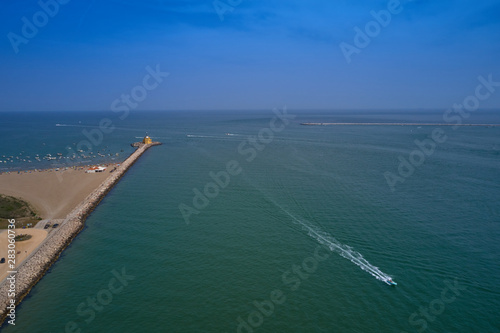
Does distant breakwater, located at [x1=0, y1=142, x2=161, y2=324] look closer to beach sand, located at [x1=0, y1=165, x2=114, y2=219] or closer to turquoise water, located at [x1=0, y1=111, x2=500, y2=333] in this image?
turquoise water, located at [x1=0, y1=111, x2=500, y2=333]

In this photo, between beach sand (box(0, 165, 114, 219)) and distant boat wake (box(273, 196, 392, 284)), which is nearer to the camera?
distant boat wake (box(273, 196, 392, 284))

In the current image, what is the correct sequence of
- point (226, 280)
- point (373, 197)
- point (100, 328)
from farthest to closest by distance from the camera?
point (373, 197) < point (226, 280) < point (100, 328)

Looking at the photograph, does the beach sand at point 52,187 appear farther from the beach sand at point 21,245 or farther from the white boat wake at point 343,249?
the white boat wake at point 343,249

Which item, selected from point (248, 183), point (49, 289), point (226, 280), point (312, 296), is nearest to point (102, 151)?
point (248, 183)

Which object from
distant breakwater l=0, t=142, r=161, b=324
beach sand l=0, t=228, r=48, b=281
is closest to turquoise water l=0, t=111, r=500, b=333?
distant breakwater l=0, t=142, r=161, b=324

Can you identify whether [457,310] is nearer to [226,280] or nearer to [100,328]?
[226,280]
